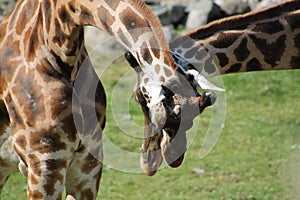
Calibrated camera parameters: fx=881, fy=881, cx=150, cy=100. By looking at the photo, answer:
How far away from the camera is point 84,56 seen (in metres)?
4.28

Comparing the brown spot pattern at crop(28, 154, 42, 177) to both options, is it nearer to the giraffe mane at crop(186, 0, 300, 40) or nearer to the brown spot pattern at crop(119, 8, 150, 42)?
the brown spot pattern at crop(119, 8, 150, 42)

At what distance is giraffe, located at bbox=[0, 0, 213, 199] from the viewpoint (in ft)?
13.2

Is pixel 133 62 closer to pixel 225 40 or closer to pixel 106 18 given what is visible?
pixel 106 18

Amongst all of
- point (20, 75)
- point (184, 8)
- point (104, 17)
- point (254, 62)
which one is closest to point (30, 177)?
point (20, 75)

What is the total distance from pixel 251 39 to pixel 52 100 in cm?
136

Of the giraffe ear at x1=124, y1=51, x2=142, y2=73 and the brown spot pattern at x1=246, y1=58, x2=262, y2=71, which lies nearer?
the giraffe ear at x1=124, y1=51, x2=142, y2=73

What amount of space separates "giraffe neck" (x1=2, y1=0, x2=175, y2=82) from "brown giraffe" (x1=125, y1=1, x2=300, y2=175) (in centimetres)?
85

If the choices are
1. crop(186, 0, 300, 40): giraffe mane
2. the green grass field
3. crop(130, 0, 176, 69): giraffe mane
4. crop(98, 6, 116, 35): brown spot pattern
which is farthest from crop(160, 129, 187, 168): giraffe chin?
the green grass field

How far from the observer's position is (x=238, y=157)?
7.21 meters

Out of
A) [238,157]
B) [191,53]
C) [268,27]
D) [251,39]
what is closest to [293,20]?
[268,27]

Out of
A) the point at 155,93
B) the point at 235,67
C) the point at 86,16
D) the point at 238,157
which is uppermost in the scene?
the point at 86,16

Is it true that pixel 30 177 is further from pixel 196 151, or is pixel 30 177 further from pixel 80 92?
pixel 196 151

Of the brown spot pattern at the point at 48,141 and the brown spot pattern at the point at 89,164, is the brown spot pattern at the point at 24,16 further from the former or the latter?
the brown spot pattern at the point at 89,164

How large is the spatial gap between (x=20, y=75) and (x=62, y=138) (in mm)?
355
